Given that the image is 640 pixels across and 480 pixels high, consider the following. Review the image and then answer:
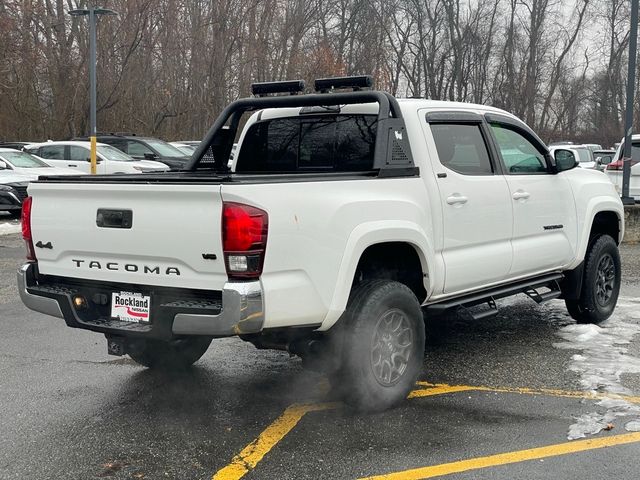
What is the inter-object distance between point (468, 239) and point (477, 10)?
159ft

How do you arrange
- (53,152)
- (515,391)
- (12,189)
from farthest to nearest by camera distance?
(53,152) → (12,189) → (515,391)

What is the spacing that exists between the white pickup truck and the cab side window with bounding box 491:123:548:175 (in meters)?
0.02

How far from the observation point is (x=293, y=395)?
512cm

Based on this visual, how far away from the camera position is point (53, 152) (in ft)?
68.3

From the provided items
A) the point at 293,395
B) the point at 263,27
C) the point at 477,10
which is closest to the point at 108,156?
the point at 293,395

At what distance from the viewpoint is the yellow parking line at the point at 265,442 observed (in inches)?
153

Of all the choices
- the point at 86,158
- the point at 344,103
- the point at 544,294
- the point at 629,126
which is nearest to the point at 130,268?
the point at 344,103

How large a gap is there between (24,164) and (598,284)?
14664mm

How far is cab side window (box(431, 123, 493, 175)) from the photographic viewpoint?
17.6 feet

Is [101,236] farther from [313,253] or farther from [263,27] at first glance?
[263,27]

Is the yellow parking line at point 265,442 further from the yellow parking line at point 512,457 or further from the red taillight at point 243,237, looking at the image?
the red taillight at point 243,237

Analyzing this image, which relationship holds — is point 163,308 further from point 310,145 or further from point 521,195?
point 521,195

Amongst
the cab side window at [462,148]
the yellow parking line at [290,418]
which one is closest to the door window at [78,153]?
the cab side window at [462,148]

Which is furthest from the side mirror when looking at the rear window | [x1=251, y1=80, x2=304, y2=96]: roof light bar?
[x1=251, y1=80, x2=304, y2=96]: roof light bar
